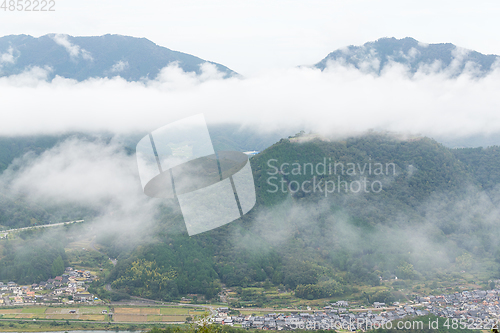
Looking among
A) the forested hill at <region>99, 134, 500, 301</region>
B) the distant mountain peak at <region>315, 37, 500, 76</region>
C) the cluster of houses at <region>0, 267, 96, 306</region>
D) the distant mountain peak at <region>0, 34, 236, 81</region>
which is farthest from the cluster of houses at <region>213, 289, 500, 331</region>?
the distant mountain peak at <region>0, 34, 236, 81</region>

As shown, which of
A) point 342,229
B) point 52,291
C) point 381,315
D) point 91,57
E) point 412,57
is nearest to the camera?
point 381,315

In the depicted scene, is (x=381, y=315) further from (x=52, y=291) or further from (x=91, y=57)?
(x=91, y=57)

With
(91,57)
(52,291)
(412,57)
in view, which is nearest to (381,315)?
(52,291)

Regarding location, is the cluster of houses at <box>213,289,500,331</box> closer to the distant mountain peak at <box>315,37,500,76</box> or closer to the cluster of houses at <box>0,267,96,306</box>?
the cluster of houses at <box>0,267,96,306</box>

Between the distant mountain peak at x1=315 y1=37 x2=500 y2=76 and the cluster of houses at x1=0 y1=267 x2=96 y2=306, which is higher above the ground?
the distant mountain peak at x1=315 y1=37 x2=500 y2=76

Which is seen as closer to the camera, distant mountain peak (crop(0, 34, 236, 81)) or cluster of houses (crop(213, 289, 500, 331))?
cluster of houses (crop(213, 289, 500, 331))

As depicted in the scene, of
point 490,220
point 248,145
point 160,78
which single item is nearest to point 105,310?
point 490,220
